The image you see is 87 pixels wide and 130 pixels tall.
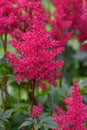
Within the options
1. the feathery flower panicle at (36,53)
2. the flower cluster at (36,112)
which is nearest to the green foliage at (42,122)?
the flower cluster at (36,112)

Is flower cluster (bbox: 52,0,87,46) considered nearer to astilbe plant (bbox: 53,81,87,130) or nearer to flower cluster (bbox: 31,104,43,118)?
flower cluster (bbox: 31,104,43,118)

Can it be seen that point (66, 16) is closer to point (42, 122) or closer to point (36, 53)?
point (36, 53)

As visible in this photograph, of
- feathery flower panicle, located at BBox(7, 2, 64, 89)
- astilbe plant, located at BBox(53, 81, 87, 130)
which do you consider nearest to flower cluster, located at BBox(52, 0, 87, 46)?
feathery flower panicle, located at BBox(7, 2, 64, 89)

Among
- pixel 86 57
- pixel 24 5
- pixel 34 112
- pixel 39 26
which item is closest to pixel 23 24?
pixel 24 5

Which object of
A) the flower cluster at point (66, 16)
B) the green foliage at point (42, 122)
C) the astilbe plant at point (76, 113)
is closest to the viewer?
the astilbe plant at point (76, 113)

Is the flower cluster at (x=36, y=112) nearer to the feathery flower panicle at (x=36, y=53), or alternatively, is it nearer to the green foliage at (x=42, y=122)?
the green foliage at (x=42, y=122)

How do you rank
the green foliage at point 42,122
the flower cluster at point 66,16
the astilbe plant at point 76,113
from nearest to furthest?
the astilbe plant at point 76,113 < the green foliage at point 42,122 < the flower cluster at point 66,16

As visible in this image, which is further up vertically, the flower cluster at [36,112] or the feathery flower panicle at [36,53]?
the feathery flower panicle at [36,53]

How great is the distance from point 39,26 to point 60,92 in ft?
4.80

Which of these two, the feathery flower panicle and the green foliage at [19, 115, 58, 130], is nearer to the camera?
the feathery flower panicle

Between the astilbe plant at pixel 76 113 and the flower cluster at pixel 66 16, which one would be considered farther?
the flower cluster at pixel 66 16

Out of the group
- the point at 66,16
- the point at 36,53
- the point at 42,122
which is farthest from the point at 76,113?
the point at 66,16

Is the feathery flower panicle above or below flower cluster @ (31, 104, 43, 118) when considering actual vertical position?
above

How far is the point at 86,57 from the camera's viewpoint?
745cm
